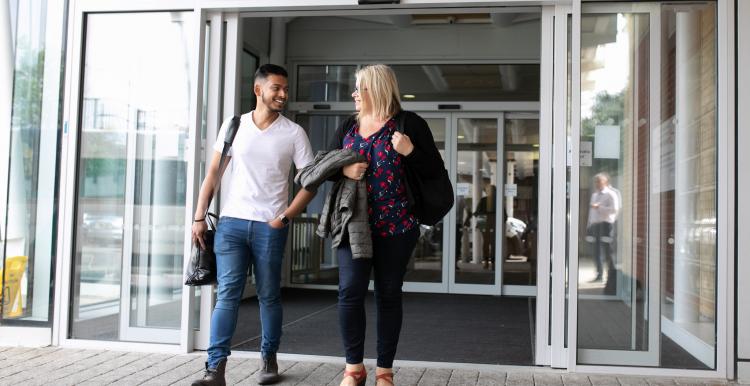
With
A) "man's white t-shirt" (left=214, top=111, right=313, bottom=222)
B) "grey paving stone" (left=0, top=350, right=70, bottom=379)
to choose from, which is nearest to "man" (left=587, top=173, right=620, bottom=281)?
"man's white t-shirt" (left=214, top=111, right=313, bottom=222)

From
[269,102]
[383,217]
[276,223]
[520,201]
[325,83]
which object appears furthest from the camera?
[325,83]

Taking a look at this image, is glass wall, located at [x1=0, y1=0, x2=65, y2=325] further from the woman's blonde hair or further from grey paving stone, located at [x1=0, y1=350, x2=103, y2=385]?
the woman's blonde hair

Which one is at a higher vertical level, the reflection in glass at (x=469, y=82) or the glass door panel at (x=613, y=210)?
the reflection in glass at (x=469, y=82)

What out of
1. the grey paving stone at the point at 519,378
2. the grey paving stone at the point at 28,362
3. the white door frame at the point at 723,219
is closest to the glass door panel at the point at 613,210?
the white door frame at the point at 723,219

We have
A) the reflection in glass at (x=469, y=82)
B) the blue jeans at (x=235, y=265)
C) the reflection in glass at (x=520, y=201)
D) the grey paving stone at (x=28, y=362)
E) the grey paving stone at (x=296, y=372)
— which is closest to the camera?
the blue jeans at (x=235, y=265)

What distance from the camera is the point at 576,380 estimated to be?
3.85m

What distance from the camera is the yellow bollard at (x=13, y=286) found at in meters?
4.65

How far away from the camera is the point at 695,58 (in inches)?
161

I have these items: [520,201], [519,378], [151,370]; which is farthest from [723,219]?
[520,201]

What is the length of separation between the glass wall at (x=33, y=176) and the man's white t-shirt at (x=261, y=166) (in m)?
1.67

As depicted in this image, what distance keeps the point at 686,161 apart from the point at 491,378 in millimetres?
1642

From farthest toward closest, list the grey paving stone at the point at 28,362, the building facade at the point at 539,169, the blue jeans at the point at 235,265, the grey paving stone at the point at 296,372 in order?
the building facade at the point at 539,169 < the grey paving stone at the point at 28,362 < the grey paving stone at the point at 296,372 < the blue jeans at the point at 235,265

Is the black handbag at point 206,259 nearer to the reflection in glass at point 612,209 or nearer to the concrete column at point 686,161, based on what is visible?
the reflection in glass at point 612,209

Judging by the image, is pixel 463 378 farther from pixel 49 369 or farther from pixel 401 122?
pixel 49 369
